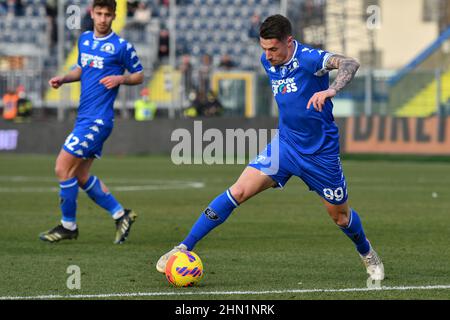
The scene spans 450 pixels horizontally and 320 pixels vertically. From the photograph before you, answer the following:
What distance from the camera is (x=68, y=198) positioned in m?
11.9

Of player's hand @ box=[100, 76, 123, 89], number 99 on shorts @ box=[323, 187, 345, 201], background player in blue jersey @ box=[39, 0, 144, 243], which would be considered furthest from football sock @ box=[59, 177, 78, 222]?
number 99 on shorts @ box=[323, 187, 345, 201]

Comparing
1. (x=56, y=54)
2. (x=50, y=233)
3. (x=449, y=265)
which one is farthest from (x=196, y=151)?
(x=449, y=265)

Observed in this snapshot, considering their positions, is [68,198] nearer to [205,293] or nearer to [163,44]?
[205,293]

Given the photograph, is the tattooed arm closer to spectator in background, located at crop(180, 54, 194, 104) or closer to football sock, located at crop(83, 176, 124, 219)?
football sock, located at crop(83, 176, 124, 219)

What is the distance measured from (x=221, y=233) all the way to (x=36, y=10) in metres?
29.6

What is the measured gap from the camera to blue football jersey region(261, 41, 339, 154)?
888 centimetres

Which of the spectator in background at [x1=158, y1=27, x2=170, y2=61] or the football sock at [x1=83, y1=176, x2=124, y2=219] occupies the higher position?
the spectator in background at [x1=158, y1=27, x2=170, y2=61]

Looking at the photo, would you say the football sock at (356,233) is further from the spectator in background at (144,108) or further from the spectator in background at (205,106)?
the spectator in background at (144,108)

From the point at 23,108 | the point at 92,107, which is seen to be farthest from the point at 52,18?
the point at 92,107

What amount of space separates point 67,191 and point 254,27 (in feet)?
81.8

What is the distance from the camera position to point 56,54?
39.3 metres

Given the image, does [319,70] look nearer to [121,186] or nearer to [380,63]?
[121,186]

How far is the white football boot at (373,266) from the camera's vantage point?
9.01 metres

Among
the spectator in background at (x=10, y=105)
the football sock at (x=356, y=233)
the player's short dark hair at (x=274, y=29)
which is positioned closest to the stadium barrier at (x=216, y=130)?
the spectator in background at (x=10, y=105)
